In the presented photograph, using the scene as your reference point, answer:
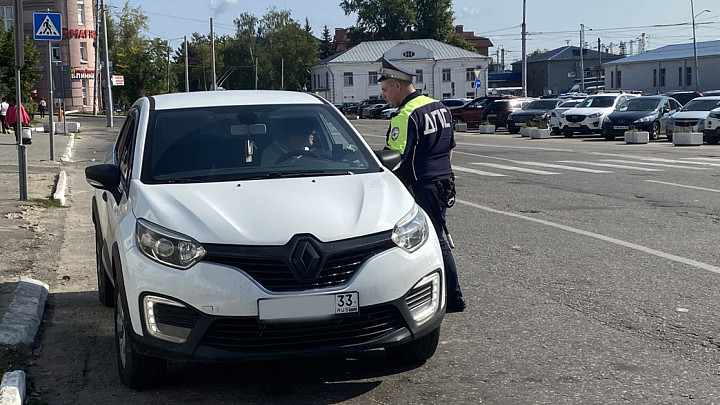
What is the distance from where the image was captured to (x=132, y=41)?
10738 cm

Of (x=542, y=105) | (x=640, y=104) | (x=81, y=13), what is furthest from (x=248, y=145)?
(x=81, y=13)

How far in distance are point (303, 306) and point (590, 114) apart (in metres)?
31.2

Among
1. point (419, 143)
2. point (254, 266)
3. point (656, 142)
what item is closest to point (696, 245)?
point (419, 143)

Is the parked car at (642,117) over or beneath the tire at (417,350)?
over

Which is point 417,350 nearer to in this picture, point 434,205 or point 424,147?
point 434,205

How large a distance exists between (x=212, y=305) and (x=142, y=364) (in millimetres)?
711

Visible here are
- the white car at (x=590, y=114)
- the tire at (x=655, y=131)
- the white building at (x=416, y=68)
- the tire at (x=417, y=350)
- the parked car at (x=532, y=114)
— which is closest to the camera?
the tire at (x=417, y=350)

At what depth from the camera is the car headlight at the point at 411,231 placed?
476cm

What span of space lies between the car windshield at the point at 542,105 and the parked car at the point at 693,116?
892cm

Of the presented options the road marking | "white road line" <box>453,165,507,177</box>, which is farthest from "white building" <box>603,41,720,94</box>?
the road marking

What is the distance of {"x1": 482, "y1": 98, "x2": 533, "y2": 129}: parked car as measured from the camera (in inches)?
1651

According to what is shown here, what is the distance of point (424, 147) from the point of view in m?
6.32

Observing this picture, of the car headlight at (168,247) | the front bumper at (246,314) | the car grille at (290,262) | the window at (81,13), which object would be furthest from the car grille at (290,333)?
the window at (81,13)

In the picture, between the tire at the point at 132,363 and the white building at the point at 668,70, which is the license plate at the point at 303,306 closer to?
the tire at the point at 132,363
